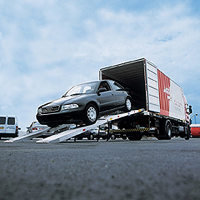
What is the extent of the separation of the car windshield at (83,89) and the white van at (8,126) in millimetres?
9110

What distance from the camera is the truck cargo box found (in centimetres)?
1038

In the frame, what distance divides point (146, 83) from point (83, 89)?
2941mm

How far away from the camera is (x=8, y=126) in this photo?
16.8 m

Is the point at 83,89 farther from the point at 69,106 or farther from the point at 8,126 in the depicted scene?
the point at 8,126

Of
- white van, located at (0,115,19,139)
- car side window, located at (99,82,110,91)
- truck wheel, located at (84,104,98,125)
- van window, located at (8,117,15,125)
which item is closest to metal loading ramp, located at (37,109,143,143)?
truck wheel, located at (84,104,98,125)

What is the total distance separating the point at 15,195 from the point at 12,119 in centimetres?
1712

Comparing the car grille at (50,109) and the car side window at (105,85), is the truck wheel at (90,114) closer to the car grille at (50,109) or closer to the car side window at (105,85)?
the car grille at (50,109)

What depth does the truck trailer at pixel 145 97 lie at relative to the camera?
1043cm

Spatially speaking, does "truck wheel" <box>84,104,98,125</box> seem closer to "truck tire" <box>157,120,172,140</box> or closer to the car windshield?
the car windshield

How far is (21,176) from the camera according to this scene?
1571mm

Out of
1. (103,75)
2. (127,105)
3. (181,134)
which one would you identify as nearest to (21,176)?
(127,105)

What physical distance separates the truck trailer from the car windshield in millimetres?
1766

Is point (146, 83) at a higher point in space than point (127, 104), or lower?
higher

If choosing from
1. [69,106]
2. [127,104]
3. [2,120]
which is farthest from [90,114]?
[2,120]
